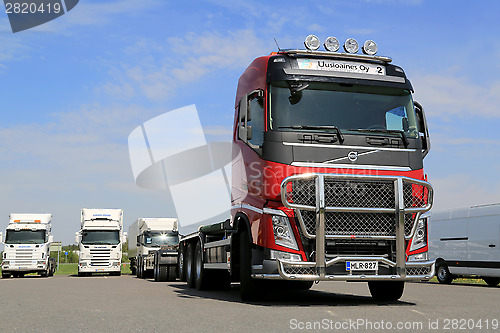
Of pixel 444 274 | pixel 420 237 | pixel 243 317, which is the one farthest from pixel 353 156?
pixel 444 274

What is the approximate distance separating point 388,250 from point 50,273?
107ft

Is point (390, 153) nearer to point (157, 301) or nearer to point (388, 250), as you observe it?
point (388, 250)

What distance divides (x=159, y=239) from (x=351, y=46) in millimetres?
22189

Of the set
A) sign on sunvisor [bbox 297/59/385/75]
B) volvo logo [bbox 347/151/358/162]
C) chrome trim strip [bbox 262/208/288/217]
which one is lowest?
chrome trim strip [bbox 262/208/288/217]

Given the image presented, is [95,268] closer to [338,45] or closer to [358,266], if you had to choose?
[338,45]

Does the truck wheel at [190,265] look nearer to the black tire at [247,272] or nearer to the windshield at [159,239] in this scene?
the black tire at [247,272]

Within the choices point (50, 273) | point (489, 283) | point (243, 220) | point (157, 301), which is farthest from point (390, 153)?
point (50, 273)

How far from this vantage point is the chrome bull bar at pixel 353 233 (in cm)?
952

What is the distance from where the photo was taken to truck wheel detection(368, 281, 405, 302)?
11320 millimetres

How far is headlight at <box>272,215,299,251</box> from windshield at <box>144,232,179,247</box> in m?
22.3

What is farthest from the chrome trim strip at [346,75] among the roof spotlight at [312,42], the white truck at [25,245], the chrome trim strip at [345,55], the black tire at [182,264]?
the white truck at [25,245]

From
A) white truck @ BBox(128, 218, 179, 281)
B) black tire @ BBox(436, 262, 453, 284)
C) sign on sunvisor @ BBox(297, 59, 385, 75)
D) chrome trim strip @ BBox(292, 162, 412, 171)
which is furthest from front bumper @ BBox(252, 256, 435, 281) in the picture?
white truck @ BBox(128, 218, 179, 281)

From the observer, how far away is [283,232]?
966 centimetres

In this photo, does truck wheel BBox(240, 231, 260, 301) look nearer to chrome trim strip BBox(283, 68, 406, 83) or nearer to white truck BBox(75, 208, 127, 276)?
chrome trim strip BBox(283, 68, 406, 83)
